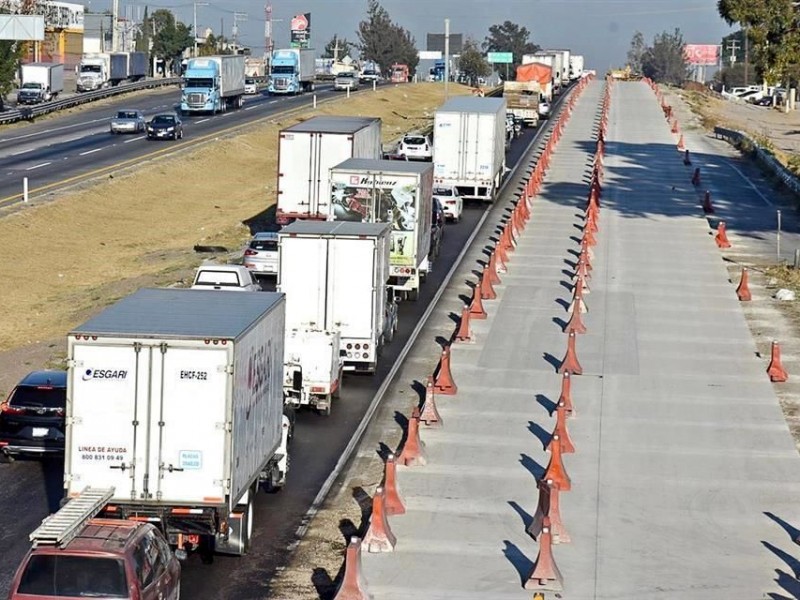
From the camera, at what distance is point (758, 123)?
360ft

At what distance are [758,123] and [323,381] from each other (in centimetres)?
9097

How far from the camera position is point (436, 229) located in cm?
3953

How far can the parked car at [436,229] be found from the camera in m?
38.7

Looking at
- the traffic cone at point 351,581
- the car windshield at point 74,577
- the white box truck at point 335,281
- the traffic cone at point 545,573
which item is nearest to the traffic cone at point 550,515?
the traffic cone at point 545,573

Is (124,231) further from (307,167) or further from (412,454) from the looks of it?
(412,454)

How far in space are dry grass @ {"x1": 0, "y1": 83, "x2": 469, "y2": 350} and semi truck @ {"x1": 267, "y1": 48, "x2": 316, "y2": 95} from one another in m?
29.3

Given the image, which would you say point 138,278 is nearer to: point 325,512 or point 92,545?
point 325,512

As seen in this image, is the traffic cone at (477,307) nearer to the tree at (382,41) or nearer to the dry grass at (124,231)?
the dry grass at (124,231)

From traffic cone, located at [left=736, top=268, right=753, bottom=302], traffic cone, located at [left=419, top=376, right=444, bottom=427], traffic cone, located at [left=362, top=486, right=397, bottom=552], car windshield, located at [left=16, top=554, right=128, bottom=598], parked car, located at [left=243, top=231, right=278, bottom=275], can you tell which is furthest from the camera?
parked car, located at [left=243, top=231, right=278, bottom=275]

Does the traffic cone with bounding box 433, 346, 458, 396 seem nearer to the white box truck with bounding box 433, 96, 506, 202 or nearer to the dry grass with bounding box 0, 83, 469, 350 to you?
the dry grass with bounding box 0, 83, 469, 350

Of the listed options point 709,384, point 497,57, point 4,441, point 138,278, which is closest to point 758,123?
point 497,57

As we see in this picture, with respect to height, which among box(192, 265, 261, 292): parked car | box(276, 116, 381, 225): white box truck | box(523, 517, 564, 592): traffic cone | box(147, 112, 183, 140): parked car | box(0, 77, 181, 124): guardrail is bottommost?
box(523, 517, 564, 592): traffic cone

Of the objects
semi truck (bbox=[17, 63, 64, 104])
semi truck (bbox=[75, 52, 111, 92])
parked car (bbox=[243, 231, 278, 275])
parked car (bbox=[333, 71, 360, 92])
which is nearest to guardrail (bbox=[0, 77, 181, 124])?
semi truck (bbox=[17, 63, 64, 104])

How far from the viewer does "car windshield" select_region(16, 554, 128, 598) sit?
13.0 meters
